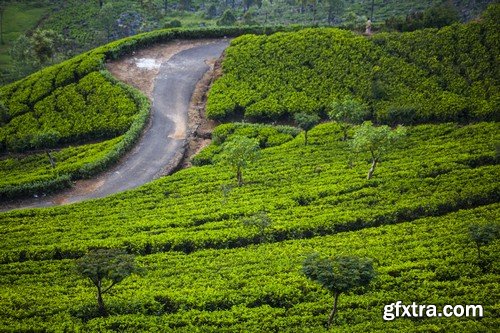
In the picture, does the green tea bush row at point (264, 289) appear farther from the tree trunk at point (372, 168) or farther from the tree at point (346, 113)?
the tree at point (346, 113)

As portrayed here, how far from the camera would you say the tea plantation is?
27.0 metres

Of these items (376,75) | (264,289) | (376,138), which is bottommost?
(264,289)

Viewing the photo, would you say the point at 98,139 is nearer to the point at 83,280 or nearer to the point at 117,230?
the point at 117,230

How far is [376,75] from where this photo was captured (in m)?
51.8

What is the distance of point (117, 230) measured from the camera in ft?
115

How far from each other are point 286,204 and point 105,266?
15.0 meters

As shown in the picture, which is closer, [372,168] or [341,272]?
[341,272]

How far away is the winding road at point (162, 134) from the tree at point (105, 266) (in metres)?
16.9

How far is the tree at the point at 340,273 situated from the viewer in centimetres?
2367

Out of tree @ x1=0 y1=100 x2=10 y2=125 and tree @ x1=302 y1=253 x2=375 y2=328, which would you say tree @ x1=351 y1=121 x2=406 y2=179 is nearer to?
tree @ x1=302 y1=253 x2=375 y2=328

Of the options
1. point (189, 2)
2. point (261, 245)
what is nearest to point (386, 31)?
point (261, 245)

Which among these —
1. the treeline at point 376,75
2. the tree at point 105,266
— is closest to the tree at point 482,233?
the tree at point 105,266

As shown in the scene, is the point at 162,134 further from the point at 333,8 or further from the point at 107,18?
the point at 333,8

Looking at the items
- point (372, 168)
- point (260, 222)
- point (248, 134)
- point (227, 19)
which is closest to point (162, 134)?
point (248, 134)
